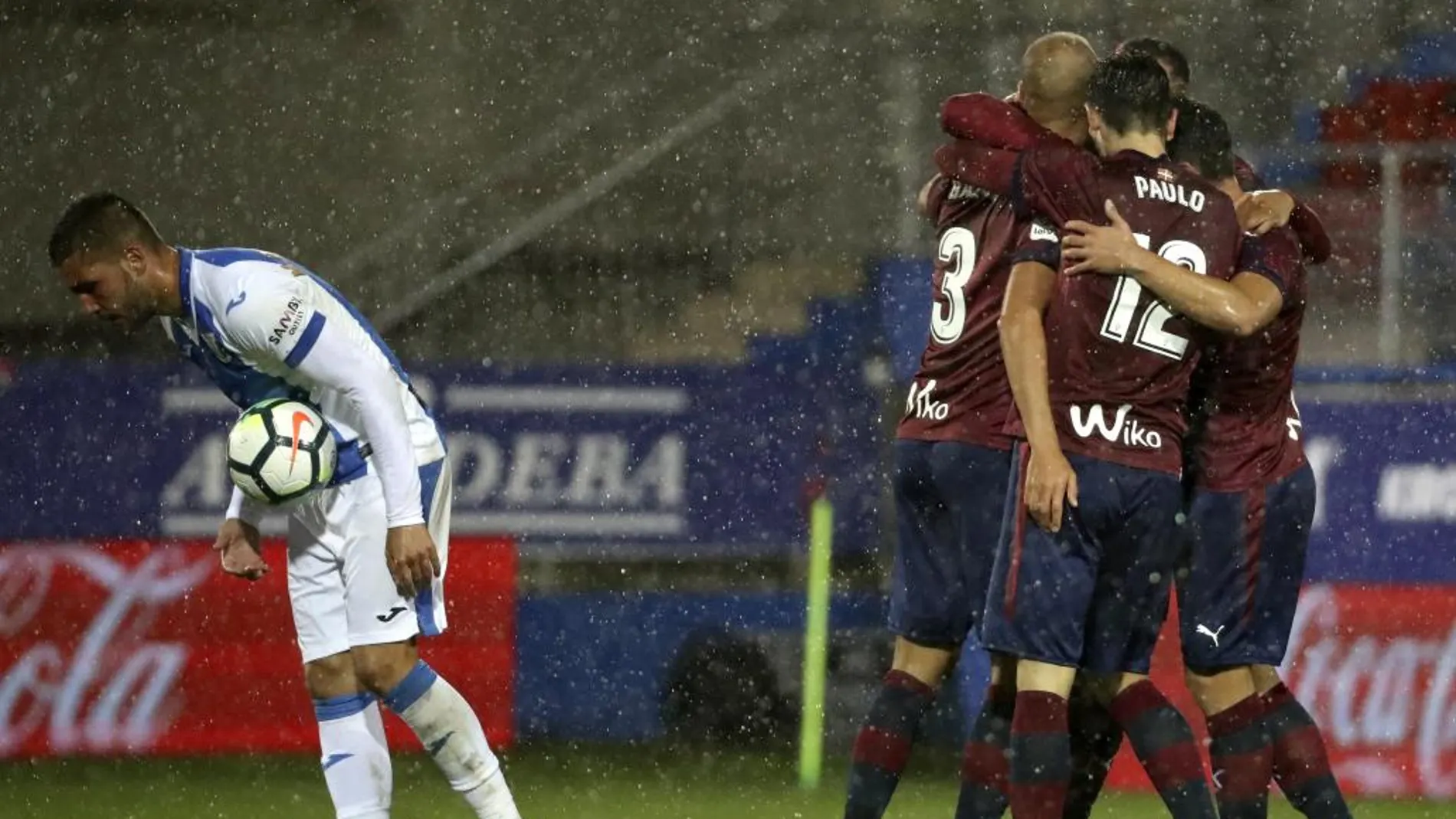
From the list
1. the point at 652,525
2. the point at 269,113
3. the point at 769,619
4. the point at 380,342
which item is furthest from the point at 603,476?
the point at 269,113

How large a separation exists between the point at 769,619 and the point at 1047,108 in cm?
296

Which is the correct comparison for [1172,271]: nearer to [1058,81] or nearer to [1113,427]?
[1113,427]

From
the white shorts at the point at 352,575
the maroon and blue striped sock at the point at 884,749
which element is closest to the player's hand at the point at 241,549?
the white shorts at the point at 352,575

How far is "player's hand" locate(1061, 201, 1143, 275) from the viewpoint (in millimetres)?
3805

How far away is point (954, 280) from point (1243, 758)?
42.9 inches

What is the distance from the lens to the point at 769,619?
22.7ft

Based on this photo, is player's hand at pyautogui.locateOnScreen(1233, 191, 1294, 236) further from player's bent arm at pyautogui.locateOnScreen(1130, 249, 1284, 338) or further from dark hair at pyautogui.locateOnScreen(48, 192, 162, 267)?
dark hair at pyautogui.locateOnScreen(48, 192, 162, 267)

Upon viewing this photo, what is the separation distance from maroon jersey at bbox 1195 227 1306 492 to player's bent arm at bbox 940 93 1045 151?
0.55 m

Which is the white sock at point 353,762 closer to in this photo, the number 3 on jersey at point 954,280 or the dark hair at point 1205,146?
the number 3 on jersey at point 954,280

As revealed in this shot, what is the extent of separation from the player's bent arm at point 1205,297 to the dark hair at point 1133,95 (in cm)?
24

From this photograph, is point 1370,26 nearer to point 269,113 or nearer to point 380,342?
point 269,113

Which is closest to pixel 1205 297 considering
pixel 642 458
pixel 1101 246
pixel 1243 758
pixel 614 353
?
pixel 1101 246

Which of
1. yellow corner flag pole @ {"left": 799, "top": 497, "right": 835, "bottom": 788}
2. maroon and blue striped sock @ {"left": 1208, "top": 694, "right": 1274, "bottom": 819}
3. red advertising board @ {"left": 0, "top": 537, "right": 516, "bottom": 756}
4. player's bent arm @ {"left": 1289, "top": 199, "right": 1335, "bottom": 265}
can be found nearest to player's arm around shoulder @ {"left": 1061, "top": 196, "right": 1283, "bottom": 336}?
player's bent arm @ {"left": 1289, "top": 199, "right": 1335, "bottom": 265}

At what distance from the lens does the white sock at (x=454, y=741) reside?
13.3 feet
